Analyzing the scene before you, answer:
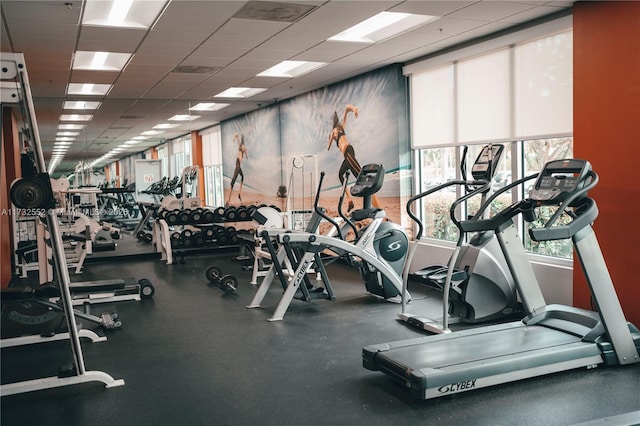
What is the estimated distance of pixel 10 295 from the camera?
3.91 metres

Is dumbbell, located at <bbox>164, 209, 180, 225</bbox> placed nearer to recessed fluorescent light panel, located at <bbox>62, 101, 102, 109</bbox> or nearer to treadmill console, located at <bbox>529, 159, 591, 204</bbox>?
recessed fluorescent light panel, located at <bbox>62, 101, 102, 109</bbox>

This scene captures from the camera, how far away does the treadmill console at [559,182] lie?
11.6 ft

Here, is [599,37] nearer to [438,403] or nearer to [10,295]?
[438,403]

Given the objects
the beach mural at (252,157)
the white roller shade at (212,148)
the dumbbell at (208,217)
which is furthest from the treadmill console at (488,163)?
the white roller shade at (212,148)

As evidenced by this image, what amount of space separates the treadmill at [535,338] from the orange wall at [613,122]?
0.72 m

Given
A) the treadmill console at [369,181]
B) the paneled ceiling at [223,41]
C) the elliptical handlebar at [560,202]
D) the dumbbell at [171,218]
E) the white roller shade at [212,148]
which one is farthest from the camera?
the white roller shade at [212,148]

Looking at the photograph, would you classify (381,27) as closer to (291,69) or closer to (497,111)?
(497,111)

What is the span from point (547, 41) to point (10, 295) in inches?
189

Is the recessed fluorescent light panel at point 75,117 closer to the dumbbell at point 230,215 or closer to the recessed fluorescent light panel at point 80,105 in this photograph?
the recessed fluorescent light panel at point 80,105

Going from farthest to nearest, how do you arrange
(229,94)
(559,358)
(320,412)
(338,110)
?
(229,94)
(338,110)
(559,358)
(320,412)

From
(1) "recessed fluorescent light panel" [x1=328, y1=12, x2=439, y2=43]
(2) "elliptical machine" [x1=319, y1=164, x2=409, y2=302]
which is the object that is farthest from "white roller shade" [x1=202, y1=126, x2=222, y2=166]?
(1) "recessed fluorescent light panel" [x1=328, y1=12, x2=439, y2=43]

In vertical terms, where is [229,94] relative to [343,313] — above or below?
above

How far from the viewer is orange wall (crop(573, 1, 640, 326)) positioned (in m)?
4.26

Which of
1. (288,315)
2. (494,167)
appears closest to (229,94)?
(288,315)
